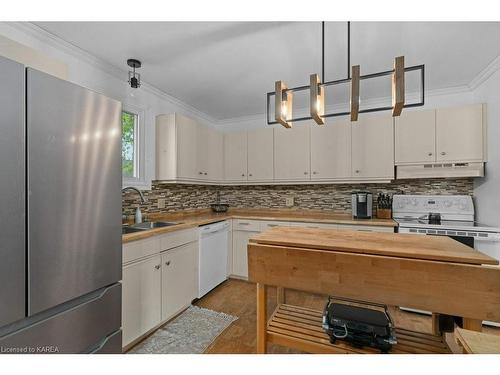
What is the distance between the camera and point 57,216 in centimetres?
114

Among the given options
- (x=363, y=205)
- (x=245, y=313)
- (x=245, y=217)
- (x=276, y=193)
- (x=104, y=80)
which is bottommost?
(x=245, y=313)

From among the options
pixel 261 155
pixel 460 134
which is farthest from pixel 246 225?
pixel 460 134

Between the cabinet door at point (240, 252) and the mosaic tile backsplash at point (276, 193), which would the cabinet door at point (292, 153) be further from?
the cabinet door at point (240, 252)

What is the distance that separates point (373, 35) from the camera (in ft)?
5.93

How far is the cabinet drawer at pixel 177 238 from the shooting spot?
206 cm

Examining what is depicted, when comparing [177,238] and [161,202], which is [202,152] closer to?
[161,202]

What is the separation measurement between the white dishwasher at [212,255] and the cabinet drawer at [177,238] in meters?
0.13

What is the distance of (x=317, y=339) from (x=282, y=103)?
149 cm

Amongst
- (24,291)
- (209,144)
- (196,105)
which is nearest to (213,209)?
(209,144)

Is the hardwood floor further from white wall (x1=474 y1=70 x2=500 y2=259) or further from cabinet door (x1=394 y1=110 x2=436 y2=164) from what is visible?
cabinet door (x1=394 y1=110 x2=436 y2=164)

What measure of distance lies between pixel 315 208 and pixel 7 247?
123 inches

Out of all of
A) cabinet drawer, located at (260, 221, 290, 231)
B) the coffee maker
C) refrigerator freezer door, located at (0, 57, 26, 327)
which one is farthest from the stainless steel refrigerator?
the coffee maker

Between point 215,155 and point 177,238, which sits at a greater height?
point 215,155

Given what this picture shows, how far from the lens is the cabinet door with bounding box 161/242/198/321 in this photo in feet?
6.84
